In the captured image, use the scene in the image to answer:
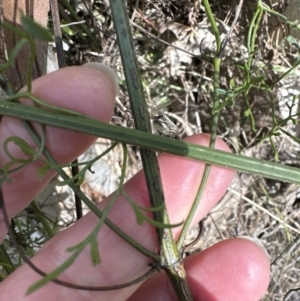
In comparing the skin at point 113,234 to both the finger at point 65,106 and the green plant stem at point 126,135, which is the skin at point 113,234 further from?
the green plant stem at point 126,135

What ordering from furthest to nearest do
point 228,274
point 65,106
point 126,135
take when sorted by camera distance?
point 228,274
point 65,106
point 126,135

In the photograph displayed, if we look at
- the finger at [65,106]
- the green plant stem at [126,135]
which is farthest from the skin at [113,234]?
the green plant stem at [126,135]

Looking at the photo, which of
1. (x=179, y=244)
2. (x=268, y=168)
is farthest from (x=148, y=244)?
(x=268, y=168)

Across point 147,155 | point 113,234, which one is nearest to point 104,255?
point 113,234

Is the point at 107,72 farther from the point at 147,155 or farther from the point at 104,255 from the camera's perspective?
the point at 104,255

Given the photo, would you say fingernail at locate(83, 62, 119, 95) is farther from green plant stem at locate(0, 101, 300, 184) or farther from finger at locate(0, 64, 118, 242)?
green plant stem at locate(0, 101, 300, 184)

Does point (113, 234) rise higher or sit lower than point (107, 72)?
lower

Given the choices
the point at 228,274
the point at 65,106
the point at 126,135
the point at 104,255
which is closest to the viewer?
the point at 126,135
